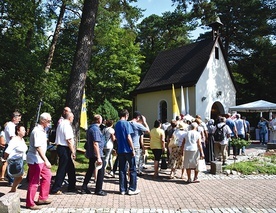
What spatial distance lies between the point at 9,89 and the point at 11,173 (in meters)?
9.41

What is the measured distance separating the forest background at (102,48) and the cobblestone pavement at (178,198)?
3937 mm

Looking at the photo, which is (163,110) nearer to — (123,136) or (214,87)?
(214,87)

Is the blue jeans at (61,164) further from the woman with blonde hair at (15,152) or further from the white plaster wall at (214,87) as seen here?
the white plaster wall at (214,87)

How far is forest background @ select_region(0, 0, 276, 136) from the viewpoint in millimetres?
14172

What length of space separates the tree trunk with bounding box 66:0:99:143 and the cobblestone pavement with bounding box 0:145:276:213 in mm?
2714

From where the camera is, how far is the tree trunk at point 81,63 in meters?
10.1

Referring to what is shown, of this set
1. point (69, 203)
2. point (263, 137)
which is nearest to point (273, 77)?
point (263, 137)

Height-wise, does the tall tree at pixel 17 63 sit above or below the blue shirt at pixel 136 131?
above

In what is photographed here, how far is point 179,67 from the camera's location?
2491 centimetres

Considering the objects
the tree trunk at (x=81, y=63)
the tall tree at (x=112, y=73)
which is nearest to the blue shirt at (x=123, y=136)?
the tree trunk at (x=81, y=63)

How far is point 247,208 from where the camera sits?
580 cm

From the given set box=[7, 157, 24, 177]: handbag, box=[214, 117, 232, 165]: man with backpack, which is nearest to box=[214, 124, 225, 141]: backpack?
box=[214, 117, 232, 165]: man with backpack

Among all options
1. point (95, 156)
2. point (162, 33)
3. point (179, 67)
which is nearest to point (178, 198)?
point (95, 156)

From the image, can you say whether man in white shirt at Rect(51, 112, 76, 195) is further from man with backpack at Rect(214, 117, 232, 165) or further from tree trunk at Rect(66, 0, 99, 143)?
man with backpack at Rect(214, 117, 232, 165)
